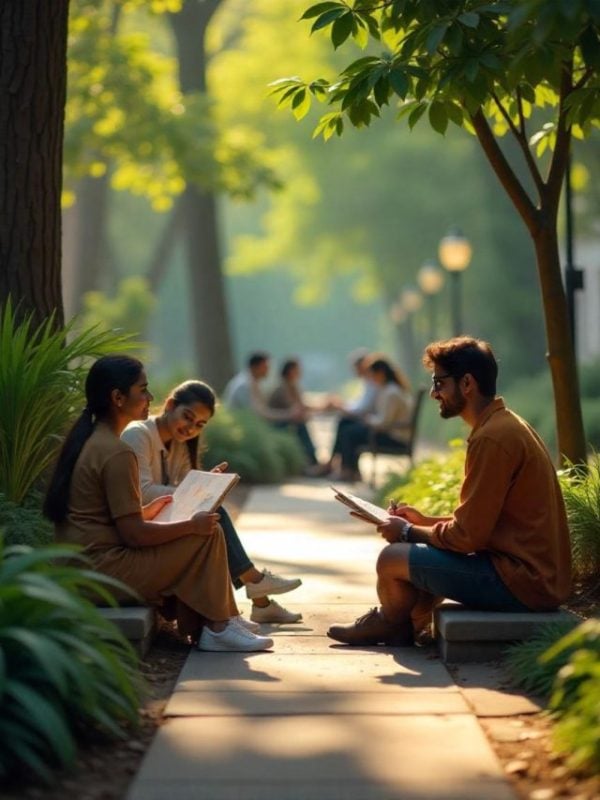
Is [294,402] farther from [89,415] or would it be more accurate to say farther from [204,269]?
[89,415]

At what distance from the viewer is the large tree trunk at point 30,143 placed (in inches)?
410

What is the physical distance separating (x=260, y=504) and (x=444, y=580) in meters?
9.31

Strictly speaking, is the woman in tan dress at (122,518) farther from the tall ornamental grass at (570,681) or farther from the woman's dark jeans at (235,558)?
the tall ornamental grass at (570,681)

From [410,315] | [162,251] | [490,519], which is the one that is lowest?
[490,519]

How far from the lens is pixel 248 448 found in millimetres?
20078

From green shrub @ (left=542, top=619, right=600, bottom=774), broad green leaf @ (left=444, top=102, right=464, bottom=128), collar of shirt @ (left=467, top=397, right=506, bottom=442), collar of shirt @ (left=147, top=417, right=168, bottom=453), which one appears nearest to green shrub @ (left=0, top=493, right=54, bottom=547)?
collar of shirt @ (left=147, top=417, right=168, bottom=453)

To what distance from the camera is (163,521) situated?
27.3ft

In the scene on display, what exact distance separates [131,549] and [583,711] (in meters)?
2.85

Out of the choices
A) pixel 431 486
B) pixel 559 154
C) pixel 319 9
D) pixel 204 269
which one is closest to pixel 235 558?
pixel 319 9

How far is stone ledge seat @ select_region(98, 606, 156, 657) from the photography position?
7.64 metres

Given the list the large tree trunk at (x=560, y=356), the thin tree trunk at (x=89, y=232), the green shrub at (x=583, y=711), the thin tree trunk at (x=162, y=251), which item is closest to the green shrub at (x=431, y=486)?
the large tree trunk at (x=560, y=356)

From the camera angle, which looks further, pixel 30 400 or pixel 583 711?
pixel 30 400

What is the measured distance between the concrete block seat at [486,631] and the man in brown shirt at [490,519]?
13 cm

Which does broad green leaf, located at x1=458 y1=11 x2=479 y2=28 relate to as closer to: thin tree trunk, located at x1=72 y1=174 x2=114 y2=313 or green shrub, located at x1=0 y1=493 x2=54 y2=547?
green shrub, located at x1=0 y1=493 x2=54 y2=547
